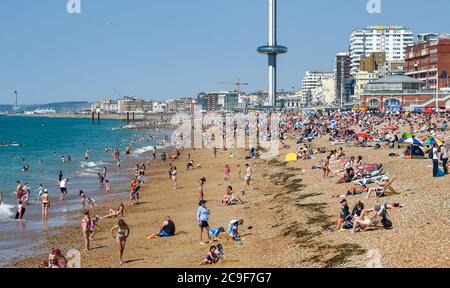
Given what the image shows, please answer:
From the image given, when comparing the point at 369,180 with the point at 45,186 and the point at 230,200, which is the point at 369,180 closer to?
the point at 230,200

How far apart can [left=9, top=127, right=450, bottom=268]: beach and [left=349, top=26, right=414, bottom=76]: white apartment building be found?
495 feet

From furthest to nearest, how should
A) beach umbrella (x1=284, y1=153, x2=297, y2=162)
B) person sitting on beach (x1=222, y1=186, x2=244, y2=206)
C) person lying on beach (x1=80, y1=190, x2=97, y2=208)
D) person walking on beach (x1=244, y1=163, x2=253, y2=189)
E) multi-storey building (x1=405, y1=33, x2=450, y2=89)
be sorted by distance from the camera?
multi-storey building (x1=405, y1=33, x2=450, y2=89) → beach umbrella (x1=284, y1=153, x2=297, y2=162) → person walking on beach (x1=244, y1=163, x2=253, y2=189) → person lying on beach (x1=80, y1=190, x2=97, y2=208) → person sitting on beach (x1=222, y1=186, x2=244, y2=206)

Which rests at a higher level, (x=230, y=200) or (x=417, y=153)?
(x=417, y=153)

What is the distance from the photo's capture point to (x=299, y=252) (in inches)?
544

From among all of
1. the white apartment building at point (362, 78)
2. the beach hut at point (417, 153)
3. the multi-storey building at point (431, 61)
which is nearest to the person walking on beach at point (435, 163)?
the beach hut at point (417, 153)

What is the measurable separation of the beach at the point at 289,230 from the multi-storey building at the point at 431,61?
222 feet

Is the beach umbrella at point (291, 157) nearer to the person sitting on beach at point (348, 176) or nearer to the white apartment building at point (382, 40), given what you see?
the person sitting on beach at point (348, 176)

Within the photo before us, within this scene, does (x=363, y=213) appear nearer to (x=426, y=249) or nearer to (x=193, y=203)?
(x=426, y=249)

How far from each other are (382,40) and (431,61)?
85.5 metres

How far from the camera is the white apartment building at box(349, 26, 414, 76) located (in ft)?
573

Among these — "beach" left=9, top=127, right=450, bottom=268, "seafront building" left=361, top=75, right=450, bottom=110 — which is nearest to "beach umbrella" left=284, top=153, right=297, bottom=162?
"beach" left=9, top=127, right=450, bottom=268

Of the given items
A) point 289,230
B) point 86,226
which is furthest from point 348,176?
point 86,226

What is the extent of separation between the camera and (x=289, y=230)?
656 inches

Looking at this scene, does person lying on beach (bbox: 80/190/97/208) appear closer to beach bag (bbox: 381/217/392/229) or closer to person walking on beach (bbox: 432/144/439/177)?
person walking on beach (bbox: 432/144/439/177)
